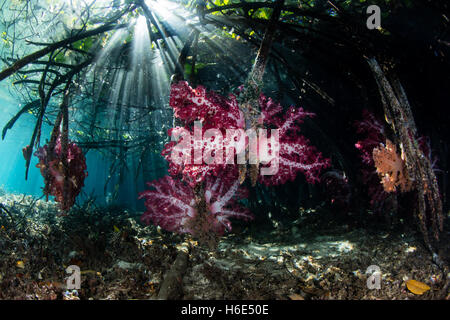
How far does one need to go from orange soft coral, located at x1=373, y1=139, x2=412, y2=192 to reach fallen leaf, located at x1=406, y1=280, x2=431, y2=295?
1089 millimetres

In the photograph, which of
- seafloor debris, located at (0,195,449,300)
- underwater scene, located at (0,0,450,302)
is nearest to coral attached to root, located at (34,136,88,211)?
underwater scene, located at (0,0,450,302)

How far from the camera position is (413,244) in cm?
271

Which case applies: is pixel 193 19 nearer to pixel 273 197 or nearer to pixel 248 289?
pixel 248 289

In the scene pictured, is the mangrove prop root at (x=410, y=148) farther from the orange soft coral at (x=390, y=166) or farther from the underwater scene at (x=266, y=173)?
the orange soft coral at (x=390, y=166)

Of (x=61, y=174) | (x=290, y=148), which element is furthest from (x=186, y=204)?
(x=61, y=174)

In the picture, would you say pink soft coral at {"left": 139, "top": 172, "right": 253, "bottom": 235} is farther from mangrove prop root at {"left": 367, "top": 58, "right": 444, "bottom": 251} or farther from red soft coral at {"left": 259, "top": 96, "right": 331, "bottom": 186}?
mangrove prop root at {"left": 367, "top": 58, "right": 444, "bottom": 251}

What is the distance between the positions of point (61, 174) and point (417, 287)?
4.17m

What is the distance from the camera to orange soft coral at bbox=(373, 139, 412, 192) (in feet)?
8.91

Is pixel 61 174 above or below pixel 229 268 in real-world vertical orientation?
above

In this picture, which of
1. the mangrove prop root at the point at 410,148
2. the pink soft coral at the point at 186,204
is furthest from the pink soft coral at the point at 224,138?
the mangrove prop root at the point at 410,148

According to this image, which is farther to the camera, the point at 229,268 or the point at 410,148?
the point at 229,268

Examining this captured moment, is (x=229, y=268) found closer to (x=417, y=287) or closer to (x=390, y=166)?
(x=417, y=287)

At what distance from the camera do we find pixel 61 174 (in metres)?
2.90

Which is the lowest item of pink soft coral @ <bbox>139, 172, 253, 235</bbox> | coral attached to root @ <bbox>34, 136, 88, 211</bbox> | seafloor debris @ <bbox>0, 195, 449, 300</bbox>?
seafloor debris @ <bbox>0, 195, 449, 300</bbox>
